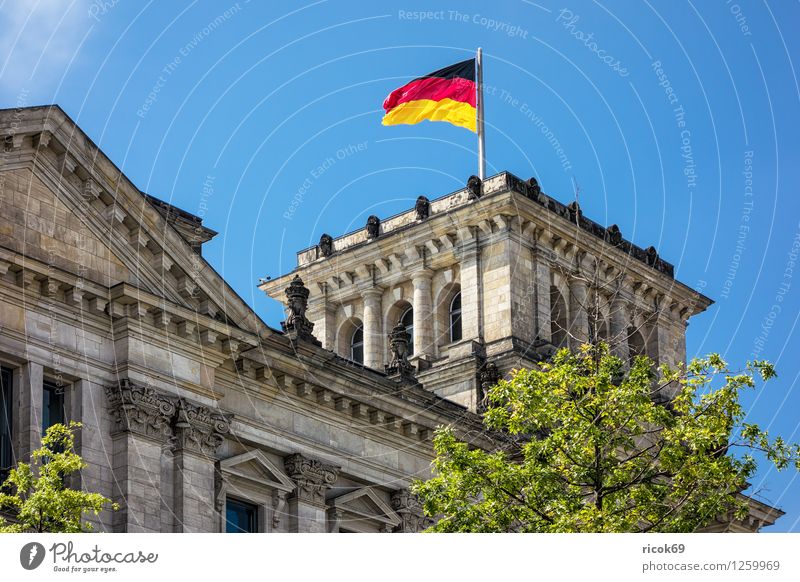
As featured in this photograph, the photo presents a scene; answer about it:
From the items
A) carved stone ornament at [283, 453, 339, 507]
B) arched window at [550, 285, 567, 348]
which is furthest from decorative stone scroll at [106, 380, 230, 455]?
arched window at [550, 285, 567, 348]

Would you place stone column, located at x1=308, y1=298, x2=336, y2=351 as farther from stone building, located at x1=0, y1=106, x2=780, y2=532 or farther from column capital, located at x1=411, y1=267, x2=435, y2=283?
stone building, located at x1=0, y1=106, x2=780, y2=532

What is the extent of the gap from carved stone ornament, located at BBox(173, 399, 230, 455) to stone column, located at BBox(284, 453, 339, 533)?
3433mm

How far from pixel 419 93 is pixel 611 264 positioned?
990 cm

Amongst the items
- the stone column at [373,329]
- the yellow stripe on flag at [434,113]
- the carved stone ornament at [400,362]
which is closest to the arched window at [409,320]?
the stone column at [373,329]

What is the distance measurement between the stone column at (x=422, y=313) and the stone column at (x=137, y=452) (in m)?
25.2

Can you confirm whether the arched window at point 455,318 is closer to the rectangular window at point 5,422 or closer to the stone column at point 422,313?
the stone column at point 422,313

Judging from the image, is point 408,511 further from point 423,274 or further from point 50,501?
point 50,501

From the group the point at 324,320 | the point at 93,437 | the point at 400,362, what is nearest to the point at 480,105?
the point at 324,320

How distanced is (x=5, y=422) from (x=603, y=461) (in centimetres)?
1334

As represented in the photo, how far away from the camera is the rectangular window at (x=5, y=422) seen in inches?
1754

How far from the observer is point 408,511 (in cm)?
5634
